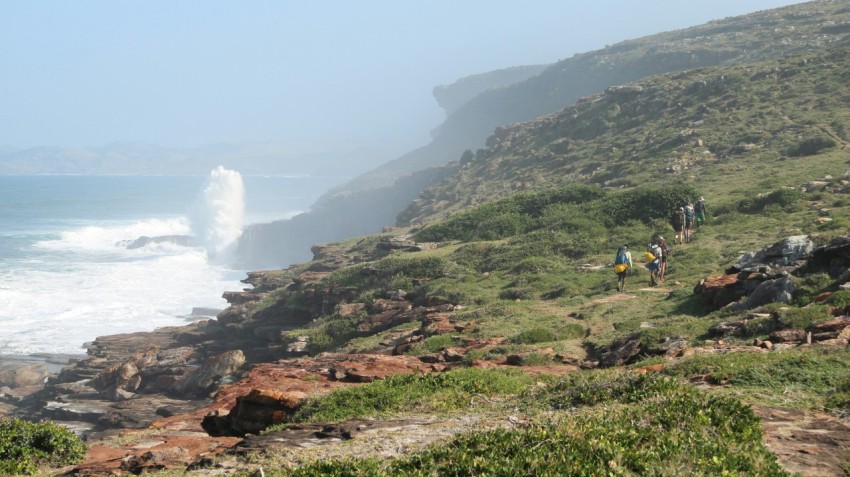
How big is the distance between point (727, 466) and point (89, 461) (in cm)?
788

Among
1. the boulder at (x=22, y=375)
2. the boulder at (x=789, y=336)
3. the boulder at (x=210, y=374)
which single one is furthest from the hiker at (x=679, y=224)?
the boulder at (x=22, y=375)

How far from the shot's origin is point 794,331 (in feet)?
35.4

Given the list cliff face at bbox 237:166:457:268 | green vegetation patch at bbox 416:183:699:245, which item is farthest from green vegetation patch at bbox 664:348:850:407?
cliff face at bbox 237:166:457:268

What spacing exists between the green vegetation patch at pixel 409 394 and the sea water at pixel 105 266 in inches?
1122

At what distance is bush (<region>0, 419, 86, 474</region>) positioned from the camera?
9.45 m

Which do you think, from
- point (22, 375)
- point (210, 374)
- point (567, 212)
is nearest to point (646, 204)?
point (567, 212)

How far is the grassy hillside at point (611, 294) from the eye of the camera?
6.69 m

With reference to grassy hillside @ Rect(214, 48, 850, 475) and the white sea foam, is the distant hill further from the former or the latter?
grassy hillside @ Rect(214, 48, 850, 475)

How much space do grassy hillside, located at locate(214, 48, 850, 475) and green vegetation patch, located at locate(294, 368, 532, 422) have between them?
4 centimetres

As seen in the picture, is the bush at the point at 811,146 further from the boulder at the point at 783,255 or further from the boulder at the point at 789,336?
the boulder at the point at 789,336

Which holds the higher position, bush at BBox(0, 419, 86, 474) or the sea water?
bush at BBox(0, 419, 86, 474)

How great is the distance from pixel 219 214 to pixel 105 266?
84.2ft

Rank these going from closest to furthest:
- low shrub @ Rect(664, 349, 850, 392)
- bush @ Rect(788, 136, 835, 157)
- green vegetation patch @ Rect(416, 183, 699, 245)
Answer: low shrub @ Rect(664, 349, 850, 392) → green vegetation patch @ Rect(416, 183, 699, 245) → bush @ Rect(788, 136, 835, 157)

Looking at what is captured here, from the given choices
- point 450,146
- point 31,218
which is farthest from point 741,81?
point 31,218
